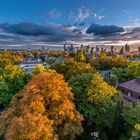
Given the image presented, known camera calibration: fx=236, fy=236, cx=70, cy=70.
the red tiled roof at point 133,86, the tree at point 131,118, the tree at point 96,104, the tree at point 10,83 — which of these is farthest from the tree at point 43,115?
the red tiled roof at point 133,86

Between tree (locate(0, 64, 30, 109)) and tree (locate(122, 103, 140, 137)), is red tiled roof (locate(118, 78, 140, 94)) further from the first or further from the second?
tree (locate(0, 64, 30, 109))

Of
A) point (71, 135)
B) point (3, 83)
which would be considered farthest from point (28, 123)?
point (3, 83)

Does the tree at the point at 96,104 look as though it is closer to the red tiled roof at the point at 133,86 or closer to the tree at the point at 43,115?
the tree at the point at 43,115

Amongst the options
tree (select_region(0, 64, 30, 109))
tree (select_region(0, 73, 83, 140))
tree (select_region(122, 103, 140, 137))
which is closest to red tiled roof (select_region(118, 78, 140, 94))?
tree (select_region(122, 103, 140, 137))

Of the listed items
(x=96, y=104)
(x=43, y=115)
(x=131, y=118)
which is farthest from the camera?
(x=96, y=104)

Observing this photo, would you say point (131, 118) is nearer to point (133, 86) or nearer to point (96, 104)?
point (96, 104)

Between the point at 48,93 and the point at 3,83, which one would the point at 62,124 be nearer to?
the point at 48,93

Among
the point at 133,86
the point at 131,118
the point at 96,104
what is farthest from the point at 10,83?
the point at 131,118

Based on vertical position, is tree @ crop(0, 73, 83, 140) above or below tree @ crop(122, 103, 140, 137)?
above
